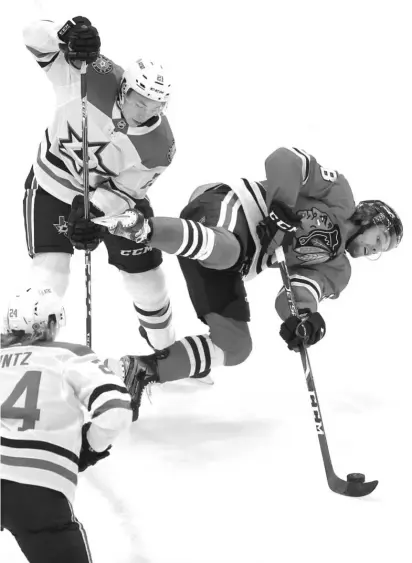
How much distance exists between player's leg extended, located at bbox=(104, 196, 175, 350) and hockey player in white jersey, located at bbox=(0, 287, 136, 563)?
43.2 inches

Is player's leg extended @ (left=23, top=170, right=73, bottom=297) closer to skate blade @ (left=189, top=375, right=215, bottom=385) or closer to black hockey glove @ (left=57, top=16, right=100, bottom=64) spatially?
black hockey glove @ (left=57, top=16, right=100, bottom=64)

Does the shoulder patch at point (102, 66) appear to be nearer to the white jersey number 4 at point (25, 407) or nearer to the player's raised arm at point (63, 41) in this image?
the player's raised arm at point (63, 41)

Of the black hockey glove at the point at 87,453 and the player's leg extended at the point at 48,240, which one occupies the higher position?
the player's leg extended at the point at 48,240

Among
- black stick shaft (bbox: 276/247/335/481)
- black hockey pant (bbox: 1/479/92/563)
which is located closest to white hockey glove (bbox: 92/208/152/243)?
black stick shaft (bbox: 276/247/335/481)

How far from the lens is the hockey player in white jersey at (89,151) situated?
3.13 meters

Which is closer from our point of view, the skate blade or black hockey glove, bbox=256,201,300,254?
black hockey glove, bbox=256,201,300,254

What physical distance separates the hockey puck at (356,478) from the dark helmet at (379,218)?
2.77 ft

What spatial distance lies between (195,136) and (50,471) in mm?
3318

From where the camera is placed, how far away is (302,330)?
307 centimetres

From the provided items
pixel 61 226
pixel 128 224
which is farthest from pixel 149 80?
pixel 61 226

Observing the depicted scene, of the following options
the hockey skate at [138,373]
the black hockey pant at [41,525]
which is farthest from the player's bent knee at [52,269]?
the black hockey pant at [41,525]

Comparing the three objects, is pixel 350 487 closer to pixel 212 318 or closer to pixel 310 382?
pixel 310 382

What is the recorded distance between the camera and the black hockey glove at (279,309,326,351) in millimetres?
3078

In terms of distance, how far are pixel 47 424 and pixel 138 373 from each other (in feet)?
3.48
